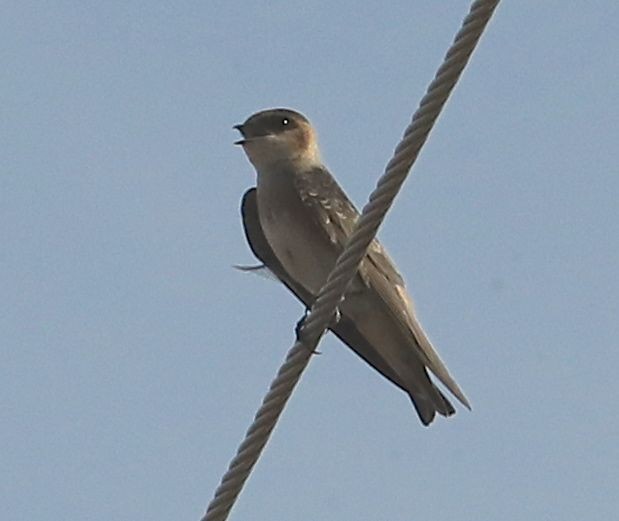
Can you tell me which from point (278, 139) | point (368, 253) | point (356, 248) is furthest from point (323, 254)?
point (356, 248)

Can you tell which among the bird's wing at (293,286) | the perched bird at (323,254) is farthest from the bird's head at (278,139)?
the bird's wing at (293,286)

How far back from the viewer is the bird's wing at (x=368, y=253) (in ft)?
20.9

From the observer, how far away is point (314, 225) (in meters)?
6.79

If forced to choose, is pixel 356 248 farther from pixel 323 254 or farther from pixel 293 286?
pixel 293 286

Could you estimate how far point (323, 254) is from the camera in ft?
22.0

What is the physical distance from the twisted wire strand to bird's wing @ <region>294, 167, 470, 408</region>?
1.60 meters

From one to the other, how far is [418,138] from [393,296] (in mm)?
2400

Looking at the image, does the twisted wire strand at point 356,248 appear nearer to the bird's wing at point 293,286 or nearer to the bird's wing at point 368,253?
Answer: the bird's wing at point 368,253

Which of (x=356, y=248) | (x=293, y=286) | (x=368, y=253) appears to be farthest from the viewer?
(x=293, y=286)

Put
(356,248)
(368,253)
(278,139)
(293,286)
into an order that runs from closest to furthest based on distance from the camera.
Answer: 1. (356,248)
2. (368,253)
3. (293,286)
4. (278,139)

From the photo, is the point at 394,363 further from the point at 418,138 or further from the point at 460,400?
the point at 418,138

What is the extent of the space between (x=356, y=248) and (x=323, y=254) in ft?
7.87

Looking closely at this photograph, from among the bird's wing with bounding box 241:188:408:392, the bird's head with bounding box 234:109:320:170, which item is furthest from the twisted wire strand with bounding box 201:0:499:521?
the bird's head with bounding box 234:109:320:170

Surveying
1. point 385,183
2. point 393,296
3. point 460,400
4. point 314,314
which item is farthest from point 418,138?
point 393,296
